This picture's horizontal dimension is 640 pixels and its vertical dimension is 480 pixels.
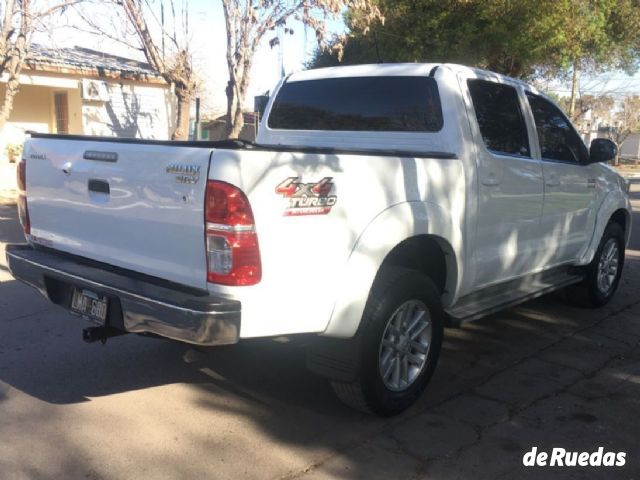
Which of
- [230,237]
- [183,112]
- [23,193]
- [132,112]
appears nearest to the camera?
[230,237]

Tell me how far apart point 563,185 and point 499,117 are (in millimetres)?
1026

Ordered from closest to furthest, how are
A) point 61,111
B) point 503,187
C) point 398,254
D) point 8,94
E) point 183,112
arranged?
point 398,254
point 503,187
point 8,94
point 183,112
point 61,111

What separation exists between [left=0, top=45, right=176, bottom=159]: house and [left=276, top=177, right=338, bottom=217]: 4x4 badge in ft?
46.1

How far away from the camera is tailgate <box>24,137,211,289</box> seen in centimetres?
311

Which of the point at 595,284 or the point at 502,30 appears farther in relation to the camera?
the point at 502,30

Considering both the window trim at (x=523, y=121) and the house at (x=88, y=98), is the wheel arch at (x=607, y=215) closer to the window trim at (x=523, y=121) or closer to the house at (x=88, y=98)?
the window trim at (x=523, y=121)

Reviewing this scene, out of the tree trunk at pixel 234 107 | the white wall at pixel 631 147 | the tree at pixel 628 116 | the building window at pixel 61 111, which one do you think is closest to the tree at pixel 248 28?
the tree trunk at pixel 234 107

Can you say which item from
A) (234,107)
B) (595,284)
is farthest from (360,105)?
(234,107)

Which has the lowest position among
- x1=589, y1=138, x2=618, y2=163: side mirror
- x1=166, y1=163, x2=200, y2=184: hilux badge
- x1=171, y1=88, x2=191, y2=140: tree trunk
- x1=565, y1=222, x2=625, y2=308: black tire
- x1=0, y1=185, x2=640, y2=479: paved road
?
x1=0, y1=185, x2=640, y2=479: paved road

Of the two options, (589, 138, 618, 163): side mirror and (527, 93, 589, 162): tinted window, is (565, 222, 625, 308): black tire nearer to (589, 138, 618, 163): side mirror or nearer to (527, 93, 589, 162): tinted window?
(589, 138, 618, 163): side mirror

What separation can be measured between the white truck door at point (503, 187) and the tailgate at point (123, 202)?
207cm

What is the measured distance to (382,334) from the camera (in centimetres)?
364

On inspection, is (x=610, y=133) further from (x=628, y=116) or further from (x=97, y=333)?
(x=97, y=333)

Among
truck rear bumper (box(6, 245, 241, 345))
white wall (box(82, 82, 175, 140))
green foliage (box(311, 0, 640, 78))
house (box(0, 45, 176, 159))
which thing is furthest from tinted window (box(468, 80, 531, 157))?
white wall (box(82, 82, 175, 140))
